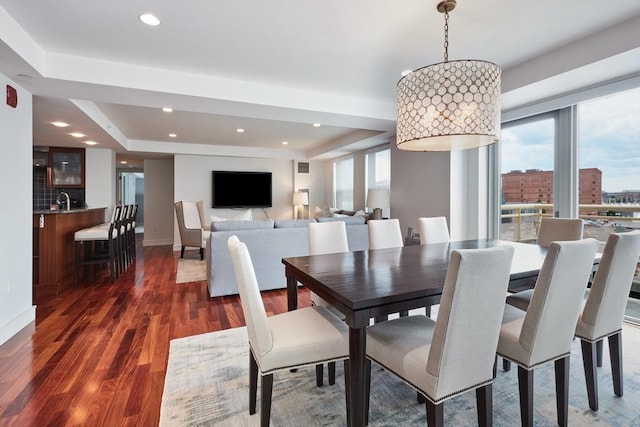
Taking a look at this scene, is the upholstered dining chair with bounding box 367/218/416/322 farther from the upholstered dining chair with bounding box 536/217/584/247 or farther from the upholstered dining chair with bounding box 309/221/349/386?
the upholstered dining chair with bounding box 536/217/584/247

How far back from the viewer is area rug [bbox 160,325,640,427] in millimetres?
1640

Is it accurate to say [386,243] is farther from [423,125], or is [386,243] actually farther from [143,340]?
[143,340]

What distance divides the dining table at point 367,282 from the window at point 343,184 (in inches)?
210

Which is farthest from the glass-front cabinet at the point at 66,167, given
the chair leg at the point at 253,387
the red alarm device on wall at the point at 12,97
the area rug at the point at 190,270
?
the chair leg at the point at 253,387

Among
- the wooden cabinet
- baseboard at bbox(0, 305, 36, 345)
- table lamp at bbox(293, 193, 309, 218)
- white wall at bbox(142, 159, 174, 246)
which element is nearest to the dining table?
baseboard at bbox(0, 305, 36, 345)

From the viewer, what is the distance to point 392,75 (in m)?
3.38

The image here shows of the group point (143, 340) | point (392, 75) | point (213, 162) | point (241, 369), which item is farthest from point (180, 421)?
point (213, 162)

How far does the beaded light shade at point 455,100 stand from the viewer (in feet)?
6.07

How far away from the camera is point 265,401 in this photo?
1464 mm

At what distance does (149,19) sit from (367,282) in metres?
→ 2.38

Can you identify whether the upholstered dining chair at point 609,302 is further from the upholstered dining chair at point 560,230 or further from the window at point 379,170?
the window at point 379,170

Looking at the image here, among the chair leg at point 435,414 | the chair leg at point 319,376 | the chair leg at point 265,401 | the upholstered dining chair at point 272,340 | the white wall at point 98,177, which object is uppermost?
the white wall at point 98,177

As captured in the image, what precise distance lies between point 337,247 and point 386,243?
0.53 m

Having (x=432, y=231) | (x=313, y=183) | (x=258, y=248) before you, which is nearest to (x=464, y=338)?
(x=432, y=231)
